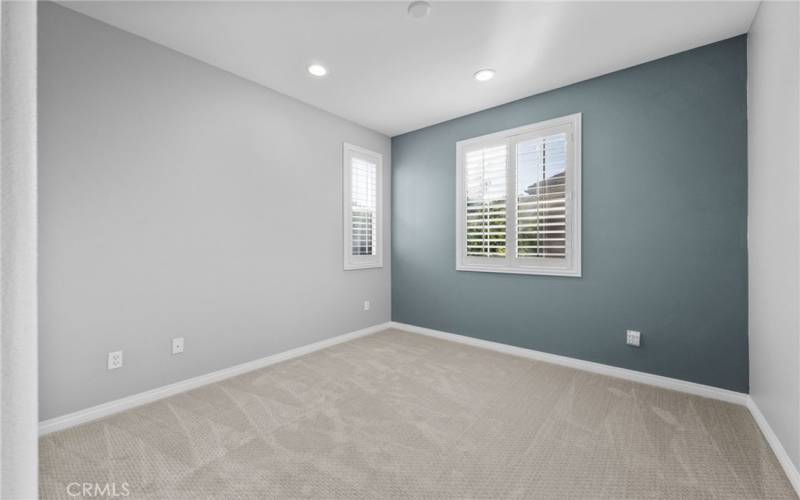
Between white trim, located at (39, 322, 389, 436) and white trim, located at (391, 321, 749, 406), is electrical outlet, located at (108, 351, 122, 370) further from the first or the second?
white trim, located at (391, 321, 749, 406)

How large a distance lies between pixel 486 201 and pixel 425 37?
175 cm

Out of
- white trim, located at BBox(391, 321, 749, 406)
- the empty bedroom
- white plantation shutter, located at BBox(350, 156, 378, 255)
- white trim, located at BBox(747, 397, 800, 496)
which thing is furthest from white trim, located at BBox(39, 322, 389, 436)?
white trim, located at BBox(747, 397, 800, 496)

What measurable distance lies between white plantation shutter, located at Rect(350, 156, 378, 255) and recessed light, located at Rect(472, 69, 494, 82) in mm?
1655

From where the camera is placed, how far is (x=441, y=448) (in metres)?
1.88

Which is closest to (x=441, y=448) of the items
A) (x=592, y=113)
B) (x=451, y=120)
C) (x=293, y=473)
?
(x=293, y=473)

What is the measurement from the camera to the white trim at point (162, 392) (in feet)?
6.68

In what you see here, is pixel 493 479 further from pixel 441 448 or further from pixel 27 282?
pixel 27 282

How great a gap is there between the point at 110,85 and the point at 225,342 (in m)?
1.99

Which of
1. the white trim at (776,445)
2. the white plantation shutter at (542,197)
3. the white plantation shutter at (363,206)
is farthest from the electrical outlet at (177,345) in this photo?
the white trim at (776,445)

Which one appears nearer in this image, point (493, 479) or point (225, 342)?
point (493, 479)

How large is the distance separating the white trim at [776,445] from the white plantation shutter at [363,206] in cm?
347

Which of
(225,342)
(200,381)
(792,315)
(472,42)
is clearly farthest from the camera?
(225,342)

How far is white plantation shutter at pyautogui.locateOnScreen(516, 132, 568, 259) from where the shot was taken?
3.12 meters

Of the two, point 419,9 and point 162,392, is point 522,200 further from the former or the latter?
point 162,392
